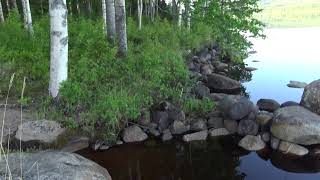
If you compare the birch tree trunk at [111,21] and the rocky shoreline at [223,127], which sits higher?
the birch tree trunk at [111,21]

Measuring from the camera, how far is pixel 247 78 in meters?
21.1

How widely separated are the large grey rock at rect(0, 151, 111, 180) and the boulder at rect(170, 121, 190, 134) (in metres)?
4.61

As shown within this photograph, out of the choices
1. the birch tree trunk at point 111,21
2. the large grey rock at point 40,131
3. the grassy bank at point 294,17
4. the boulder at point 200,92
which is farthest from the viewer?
the grassy bank at point 294,17

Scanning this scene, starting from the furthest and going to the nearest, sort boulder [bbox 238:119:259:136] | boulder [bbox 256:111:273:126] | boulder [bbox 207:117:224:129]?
boulder [bbox 207:117:224:129], boulder [bbox 256:111:273:126], boulder [bbox 238:119:259:136]

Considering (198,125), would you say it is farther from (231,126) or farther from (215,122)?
(231,126)

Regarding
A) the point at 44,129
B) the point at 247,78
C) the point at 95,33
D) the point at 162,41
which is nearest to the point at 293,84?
the point at 247,78

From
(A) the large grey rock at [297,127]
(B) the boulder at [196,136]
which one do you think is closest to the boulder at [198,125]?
(B) the boulder at [196,136]

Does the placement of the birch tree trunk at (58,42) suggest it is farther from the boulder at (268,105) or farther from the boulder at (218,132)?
the boulder at (268,105)

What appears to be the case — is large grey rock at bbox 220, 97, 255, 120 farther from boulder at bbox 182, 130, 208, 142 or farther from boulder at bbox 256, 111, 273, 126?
boulder at bbox 182, 130, 208, 142

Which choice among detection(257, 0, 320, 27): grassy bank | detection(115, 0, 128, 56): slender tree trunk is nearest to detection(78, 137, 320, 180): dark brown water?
detection(115, 0, 128, 56): slender tree trunk

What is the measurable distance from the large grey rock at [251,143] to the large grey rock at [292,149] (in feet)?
1.59

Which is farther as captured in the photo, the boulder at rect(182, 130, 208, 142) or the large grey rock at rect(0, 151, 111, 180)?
the boulder at rect(182, 130, 208, 142)

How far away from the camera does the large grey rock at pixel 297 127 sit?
1033 centimetres

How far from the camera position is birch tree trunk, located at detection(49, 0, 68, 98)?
10.1m
